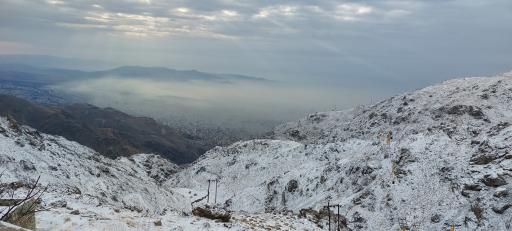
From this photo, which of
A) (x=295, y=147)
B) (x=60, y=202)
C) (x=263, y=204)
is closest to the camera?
(x=60, y=202)

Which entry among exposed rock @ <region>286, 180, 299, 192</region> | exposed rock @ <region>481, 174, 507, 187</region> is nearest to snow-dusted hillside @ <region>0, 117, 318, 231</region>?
exposed rock @ <region>286, 180, 299, 192</region>

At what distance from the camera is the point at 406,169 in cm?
5162

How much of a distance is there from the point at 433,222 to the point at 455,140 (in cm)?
1824

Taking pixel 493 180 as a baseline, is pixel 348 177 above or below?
below

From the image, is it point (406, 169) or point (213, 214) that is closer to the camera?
point (213, 214)

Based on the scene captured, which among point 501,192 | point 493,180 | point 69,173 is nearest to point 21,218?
point 501,192

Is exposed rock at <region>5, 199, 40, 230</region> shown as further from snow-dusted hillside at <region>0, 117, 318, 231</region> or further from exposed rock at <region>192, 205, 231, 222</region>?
exposed rock at <region>192, 205, 231, 222</region>

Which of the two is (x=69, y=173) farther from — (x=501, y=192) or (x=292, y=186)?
(x=501, y=192)

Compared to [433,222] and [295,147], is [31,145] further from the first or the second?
[433,222]

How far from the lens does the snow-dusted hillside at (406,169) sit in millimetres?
42469

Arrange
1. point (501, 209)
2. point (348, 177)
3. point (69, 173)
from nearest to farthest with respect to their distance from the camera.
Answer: point (501, 209) < point (348, 177) < point (69, 173)

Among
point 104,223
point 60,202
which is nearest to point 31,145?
point 60,202

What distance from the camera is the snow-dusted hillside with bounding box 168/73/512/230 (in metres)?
42.5

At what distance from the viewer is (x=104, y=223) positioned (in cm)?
2055
